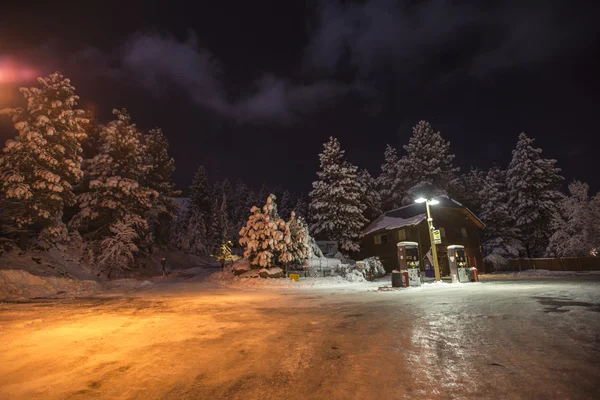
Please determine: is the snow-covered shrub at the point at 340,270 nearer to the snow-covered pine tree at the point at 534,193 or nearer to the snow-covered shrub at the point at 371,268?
the snow-covered shrub at the point at 371,268

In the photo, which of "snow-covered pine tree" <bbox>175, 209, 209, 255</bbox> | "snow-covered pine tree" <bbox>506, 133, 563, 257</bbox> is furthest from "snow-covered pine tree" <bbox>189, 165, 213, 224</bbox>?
"snow-covered pine tree" <bbox>506, 133, 563, 257</bbox>

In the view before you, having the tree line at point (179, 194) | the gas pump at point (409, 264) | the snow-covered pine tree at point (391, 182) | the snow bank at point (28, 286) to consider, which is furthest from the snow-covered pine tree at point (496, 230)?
the snow bank at point (28, 286)

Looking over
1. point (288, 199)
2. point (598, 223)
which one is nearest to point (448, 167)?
point (598, 223)

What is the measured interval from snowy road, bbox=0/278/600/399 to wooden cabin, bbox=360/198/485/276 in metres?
29.2

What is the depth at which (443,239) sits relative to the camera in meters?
38.6

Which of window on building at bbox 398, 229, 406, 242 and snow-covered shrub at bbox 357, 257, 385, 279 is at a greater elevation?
window on building at bbox 398, 229, 406, 242

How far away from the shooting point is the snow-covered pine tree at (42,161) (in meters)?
21.1

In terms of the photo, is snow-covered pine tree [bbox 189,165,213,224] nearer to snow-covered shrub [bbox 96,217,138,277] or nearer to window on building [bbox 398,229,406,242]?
snow-covered shrub [bbox 96,217,138,277]

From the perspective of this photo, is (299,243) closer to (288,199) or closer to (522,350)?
(522,350)

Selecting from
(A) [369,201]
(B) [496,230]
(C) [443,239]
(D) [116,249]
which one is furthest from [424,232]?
(D) [116,249]

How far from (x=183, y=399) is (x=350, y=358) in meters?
2.65

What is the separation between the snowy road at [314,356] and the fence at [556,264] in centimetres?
3136

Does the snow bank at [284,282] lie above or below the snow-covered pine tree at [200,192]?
below

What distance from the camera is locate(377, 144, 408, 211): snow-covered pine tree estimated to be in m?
52.6
